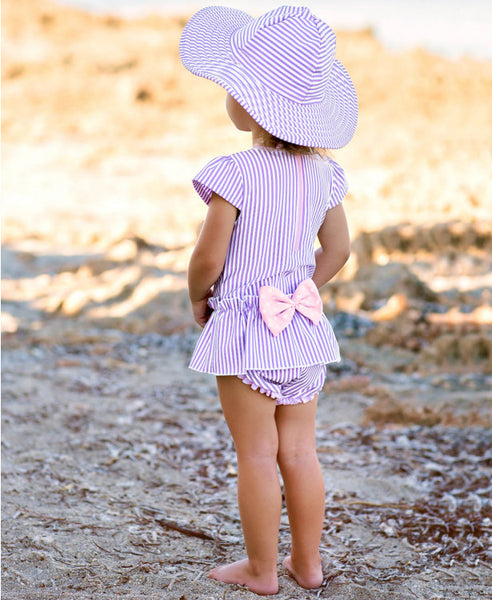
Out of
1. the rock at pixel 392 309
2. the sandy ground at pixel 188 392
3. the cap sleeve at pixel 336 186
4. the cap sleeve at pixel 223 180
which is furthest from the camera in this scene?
the rock at pixel 392 309

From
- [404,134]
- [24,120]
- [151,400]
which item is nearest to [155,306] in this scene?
[151,400]

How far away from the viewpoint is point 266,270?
2172 millimetres

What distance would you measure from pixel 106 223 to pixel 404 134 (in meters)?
8.42

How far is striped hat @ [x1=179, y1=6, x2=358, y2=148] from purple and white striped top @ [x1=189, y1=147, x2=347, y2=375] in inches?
3.9

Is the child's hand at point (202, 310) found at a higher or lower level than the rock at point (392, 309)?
higher

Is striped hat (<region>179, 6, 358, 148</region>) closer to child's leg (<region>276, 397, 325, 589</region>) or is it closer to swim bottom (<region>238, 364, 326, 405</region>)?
swim bottom (<region>238, 364, 326, 405</region>)

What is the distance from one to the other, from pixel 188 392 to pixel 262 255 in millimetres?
2415

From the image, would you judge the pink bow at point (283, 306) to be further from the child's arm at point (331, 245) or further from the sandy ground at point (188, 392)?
the sandy ground at point (188, 392)

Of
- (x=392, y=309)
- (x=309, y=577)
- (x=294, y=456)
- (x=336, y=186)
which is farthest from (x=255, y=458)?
(x=392, y=309)

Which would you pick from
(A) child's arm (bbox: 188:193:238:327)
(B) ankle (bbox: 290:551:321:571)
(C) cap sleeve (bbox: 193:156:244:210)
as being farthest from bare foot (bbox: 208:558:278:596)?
(C) cap sleeve (bbox: 193:156:244:210)

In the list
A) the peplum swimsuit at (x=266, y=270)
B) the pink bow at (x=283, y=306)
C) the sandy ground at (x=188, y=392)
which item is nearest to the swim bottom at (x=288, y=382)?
the peplum swimsuit at (x=266, y=270)

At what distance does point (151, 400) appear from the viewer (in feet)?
14.0

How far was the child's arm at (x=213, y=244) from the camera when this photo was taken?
2076 mm

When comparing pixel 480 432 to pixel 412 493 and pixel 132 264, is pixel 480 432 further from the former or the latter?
pixel 132 264
